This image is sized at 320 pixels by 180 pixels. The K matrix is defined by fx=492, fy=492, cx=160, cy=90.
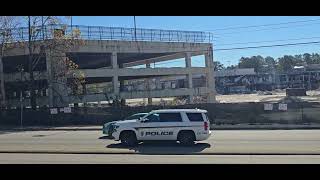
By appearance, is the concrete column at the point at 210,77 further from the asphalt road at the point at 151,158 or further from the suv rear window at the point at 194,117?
the asphalt road at the point at 151,158

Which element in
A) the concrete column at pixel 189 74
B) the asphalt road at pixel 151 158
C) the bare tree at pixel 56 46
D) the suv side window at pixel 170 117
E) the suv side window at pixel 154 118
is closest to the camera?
the asphalt road at pixel 151 158

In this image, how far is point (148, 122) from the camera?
2481cm

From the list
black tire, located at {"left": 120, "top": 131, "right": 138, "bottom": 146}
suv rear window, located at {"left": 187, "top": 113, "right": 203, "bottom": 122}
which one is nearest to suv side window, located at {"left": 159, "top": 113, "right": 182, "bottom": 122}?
suv rear window, located at {"left": 187, "top": 113, "right": 203, "bottom": 122}

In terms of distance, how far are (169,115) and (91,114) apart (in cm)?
2225

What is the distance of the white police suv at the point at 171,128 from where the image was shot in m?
24.7

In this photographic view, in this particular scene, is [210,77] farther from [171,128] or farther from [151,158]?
[151,158]

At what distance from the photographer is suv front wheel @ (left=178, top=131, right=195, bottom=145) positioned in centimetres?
2459

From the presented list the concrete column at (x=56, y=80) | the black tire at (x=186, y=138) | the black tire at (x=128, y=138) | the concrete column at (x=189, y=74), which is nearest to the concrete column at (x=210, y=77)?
the concrete column at (x=189, y=74)

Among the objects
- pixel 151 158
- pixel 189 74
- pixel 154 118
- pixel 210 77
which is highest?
pixel 189 74

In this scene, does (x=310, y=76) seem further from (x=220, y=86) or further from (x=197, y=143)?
(x=197, y=143)

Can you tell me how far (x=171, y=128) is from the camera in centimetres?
2461

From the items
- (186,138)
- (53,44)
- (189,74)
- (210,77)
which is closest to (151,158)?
(186,138)
